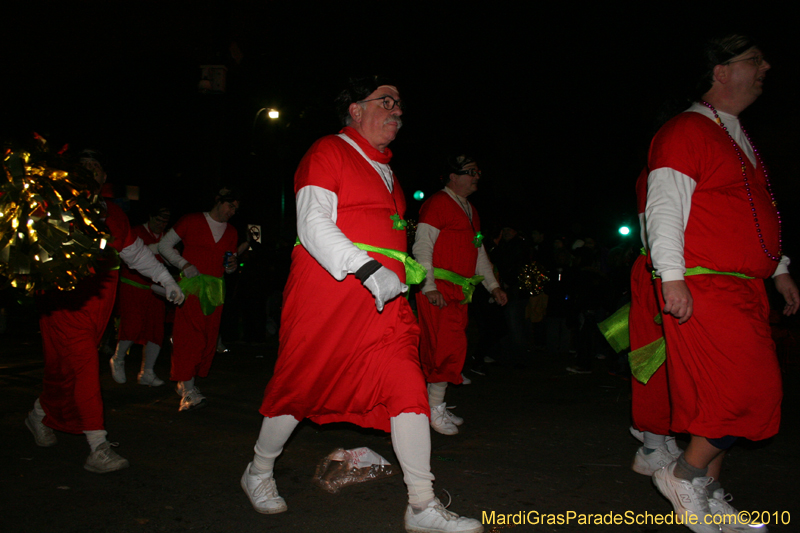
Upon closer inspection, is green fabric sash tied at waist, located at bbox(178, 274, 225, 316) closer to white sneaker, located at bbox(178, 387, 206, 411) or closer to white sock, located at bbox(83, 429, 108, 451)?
white sneaker, located at bbox(178, 387, 206, 411)

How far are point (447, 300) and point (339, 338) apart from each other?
1897 millimetres

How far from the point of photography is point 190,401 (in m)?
5.14

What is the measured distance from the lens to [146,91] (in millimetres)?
21094

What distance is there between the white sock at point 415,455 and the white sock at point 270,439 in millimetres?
564

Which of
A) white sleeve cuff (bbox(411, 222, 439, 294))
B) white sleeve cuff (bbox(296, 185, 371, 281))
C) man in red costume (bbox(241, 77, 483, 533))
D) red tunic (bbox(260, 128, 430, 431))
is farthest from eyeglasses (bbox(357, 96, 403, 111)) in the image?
white sleeve cuff (bbox(411, 222, 439, 294))

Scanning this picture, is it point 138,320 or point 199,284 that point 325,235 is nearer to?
point 199,284

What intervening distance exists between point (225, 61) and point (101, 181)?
8.52m

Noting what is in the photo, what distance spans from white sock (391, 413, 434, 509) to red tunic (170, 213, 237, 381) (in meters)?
3.00

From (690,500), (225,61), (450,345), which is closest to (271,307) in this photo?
(225,61)

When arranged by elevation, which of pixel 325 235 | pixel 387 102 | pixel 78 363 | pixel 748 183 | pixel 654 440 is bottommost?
pixel 654 440

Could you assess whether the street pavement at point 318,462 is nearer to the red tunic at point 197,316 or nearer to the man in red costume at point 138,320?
the red tunic at point 197,316

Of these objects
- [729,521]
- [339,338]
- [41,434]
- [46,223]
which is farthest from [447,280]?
[41,434]

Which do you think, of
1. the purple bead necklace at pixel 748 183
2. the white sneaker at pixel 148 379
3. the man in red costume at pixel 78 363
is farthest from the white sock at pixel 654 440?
the white sneaker at pixel 148 379

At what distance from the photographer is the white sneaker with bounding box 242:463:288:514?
294 centimetres
